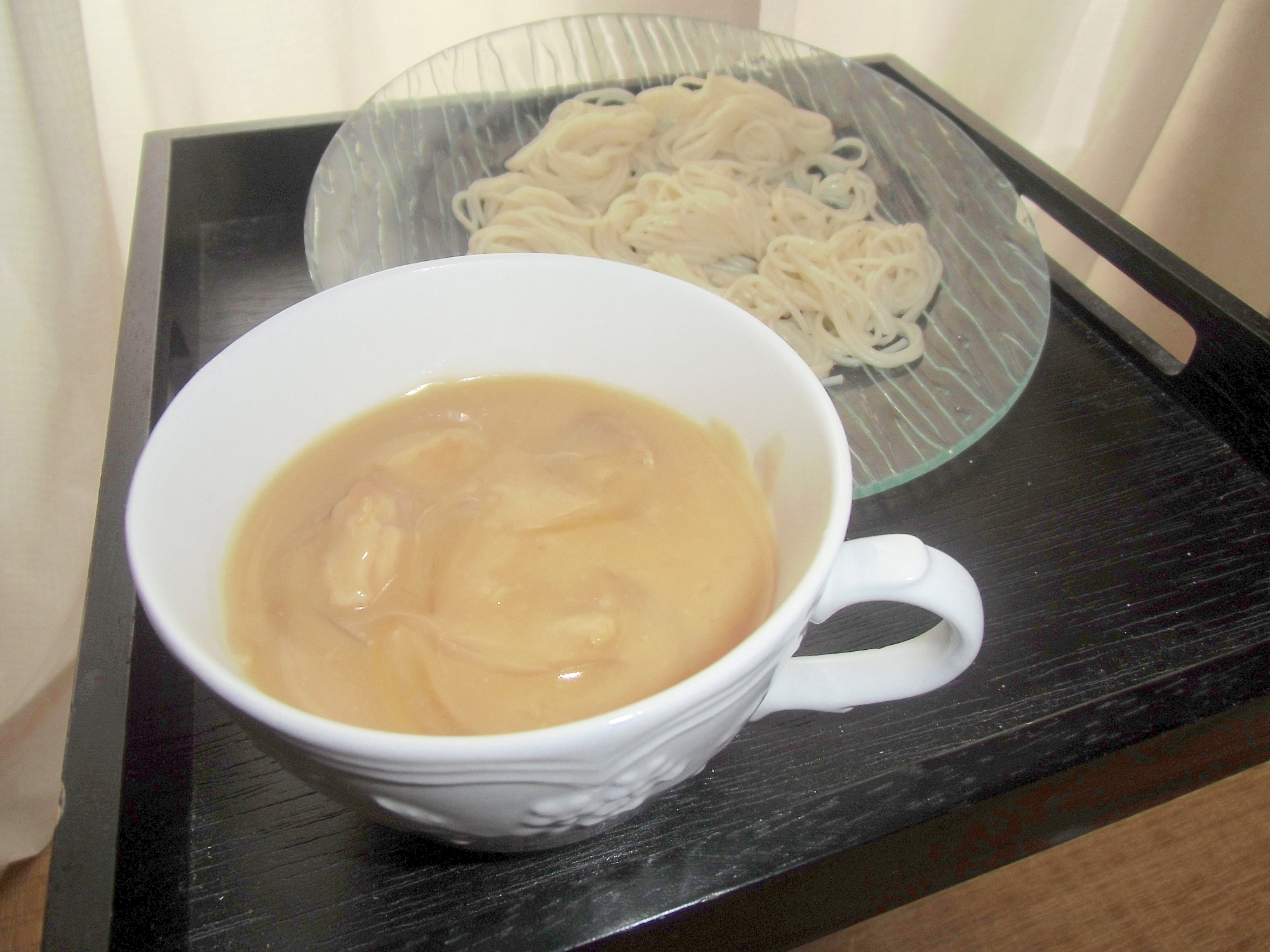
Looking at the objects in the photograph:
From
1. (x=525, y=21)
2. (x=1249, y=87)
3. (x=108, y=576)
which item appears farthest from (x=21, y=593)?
(x=1249, y=87)

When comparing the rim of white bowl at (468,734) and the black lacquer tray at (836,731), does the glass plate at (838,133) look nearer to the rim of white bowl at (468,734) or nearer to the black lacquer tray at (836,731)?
the black lacquer tray at (836,731)

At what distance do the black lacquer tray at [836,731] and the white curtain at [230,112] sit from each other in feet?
1.18

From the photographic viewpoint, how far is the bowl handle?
38cm

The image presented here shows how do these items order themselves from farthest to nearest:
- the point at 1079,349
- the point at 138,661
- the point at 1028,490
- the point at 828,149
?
1. the point at 828,149
2. the point at 1079,349
3. the point at 1028,490
4. the point at 138,661

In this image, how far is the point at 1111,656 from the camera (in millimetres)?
625

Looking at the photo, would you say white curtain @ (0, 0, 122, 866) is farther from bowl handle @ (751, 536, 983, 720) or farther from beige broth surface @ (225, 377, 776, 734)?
bowl handle @ (751, 536, 983, 720)

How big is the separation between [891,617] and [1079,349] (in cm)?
40

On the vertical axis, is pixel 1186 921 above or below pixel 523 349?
below

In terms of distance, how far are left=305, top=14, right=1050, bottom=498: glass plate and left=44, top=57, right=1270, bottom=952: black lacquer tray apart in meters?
0.07

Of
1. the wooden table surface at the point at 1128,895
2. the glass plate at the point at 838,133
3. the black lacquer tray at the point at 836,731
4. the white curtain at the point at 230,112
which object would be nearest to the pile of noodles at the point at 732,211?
the glass plate at the point at 838,133

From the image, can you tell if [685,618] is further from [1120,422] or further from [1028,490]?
[1120,422]

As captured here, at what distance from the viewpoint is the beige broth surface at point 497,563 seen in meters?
0.38

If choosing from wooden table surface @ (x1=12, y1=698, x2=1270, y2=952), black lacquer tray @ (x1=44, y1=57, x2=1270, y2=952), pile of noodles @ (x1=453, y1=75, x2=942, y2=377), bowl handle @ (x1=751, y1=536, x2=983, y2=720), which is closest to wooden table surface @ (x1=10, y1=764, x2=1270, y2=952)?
wooden table surface @ (x1=12, y1=698, x2=1270, y2=952)

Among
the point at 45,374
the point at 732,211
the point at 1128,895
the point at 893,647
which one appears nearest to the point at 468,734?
the point at 893,647
